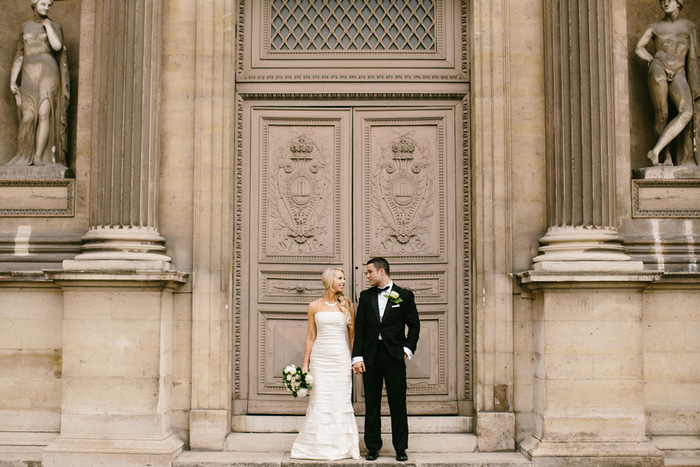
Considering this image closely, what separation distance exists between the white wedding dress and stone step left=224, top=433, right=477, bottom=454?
0.54 metres

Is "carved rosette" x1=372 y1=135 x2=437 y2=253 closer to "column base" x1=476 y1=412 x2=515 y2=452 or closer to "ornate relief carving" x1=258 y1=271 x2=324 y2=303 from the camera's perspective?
"ornate relief carving" x1=258 y1=271 x2=324 y2=303

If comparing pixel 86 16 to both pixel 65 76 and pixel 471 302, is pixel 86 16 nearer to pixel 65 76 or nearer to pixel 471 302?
pixel 65 76

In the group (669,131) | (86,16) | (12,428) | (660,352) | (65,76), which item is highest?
(86,16)

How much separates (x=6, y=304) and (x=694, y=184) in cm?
742

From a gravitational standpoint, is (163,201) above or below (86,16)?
below

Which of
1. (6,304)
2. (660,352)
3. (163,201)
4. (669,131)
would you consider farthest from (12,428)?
(669,131)

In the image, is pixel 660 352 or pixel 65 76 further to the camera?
pixel 65 76

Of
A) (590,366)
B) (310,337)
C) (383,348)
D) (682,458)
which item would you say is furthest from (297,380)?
(682,458)

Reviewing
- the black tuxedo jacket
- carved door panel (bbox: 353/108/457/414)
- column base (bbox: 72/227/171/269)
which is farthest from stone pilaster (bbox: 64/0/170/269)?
carved door panel (bbox: 353/108/457/414)

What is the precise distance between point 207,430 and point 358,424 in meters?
1.59

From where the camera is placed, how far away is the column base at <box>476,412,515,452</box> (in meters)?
7.83

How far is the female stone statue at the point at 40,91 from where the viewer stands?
824 cm

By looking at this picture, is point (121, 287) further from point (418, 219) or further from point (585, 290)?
point (585, 290)

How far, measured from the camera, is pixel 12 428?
7934mm
